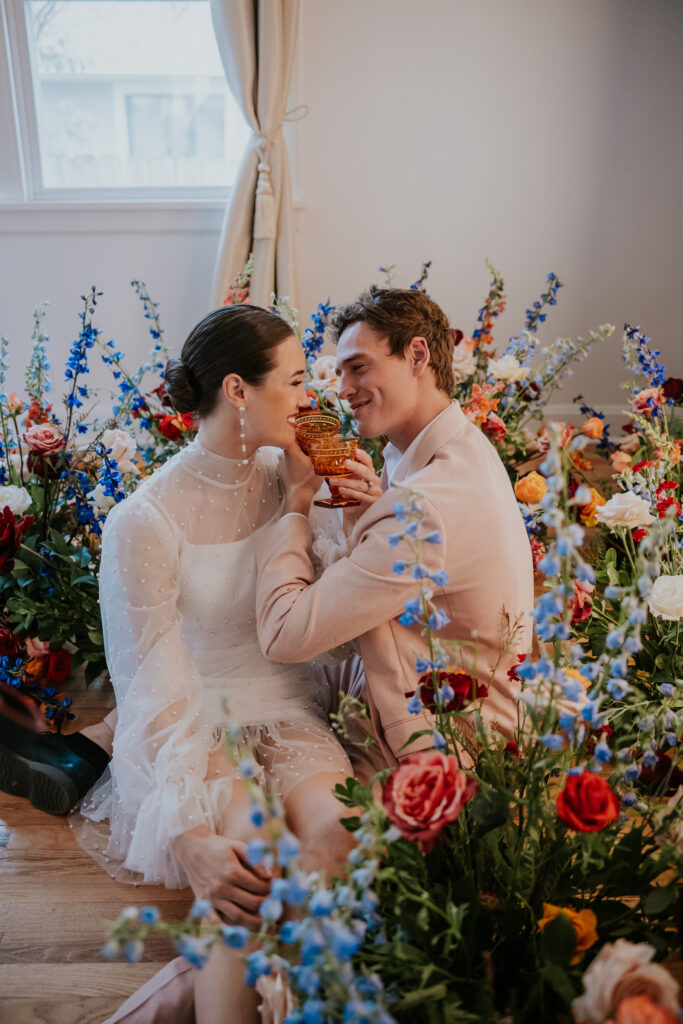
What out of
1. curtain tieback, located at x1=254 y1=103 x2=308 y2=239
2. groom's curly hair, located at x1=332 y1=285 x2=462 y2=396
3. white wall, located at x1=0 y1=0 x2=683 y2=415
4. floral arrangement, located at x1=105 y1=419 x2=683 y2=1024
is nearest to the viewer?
floral arrangement, located at x1=105 y1=419 x2=683 y2=1024

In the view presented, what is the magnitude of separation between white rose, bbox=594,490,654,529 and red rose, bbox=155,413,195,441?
1.06m

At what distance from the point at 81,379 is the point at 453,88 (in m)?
2.32

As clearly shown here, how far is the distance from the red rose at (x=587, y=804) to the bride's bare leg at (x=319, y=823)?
527 millimetres

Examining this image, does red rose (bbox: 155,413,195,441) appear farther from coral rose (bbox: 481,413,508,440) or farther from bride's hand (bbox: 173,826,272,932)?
bride's hand (bbox: 173,826,272,932)

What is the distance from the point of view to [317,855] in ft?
4.54

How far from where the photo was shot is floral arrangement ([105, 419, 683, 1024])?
709 mm

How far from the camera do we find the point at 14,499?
6.57 feet

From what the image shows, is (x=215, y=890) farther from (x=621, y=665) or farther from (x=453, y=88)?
(x=453, y=88)

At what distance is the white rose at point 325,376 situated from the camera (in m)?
2.09

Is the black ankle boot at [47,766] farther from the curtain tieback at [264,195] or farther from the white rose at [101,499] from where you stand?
the curtain tieback at [264,195]

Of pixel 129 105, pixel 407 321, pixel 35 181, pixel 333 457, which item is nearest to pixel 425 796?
pixel 333 457

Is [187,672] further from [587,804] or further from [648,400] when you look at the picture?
[648,400]

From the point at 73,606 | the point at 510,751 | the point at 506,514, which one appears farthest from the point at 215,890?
the point at 73,606

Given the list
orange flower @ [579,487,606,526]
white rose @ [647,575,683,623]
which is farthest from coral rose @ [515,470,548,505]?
white rose @ [647,575,683,623]
